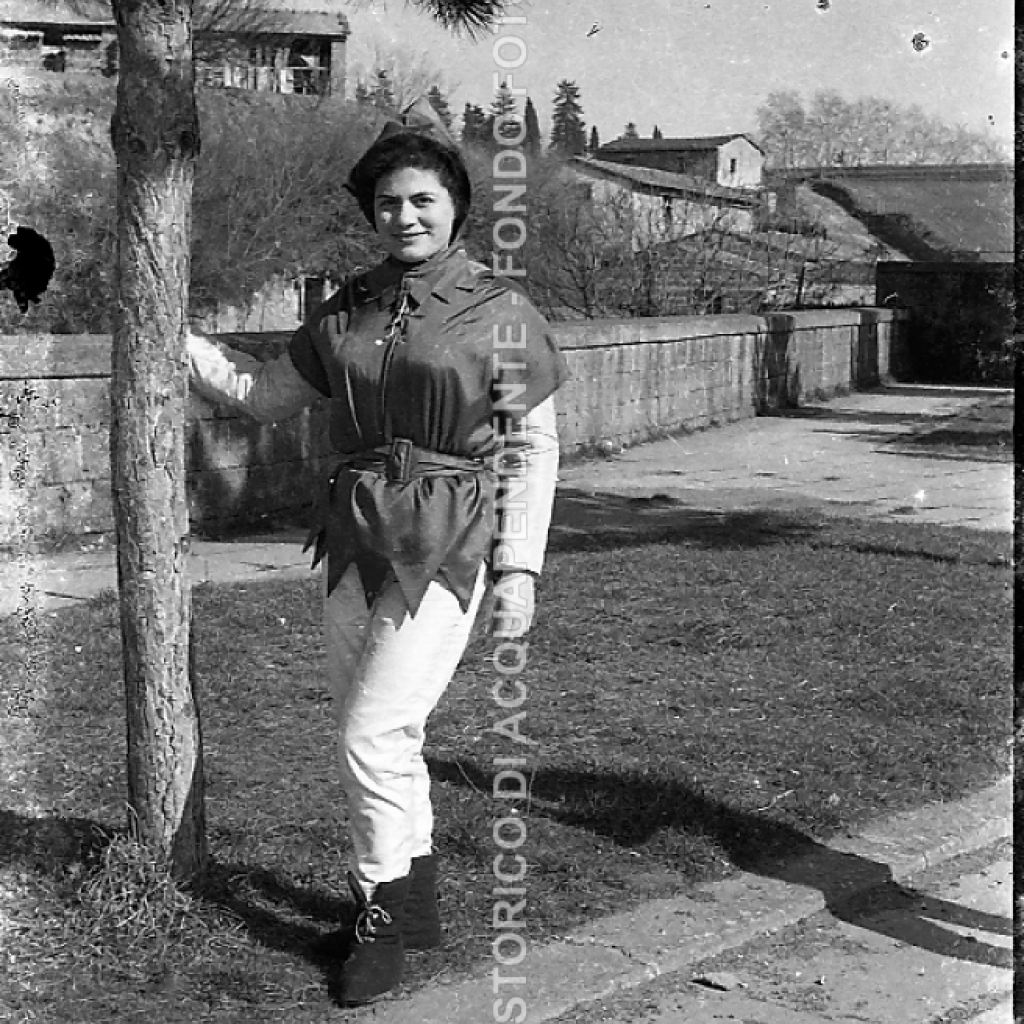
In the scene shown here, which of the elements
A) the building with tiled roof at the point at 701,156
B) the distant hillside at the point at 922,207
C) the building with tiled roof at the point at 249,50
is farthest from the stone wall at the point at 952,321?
the building with tiled roof at the point at 249,50

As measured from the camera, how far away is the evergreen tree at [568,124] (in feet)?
27.4

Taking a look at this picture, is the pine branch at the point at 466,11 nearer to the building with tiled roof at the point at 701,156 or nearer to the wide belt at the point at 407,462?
the wide belt at the point at 407,462

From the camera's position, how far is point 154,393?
411 centimetres

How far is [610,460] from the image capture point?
15.1 meters

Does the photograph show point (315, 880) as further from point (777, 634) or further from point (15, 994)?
point (777, 634)

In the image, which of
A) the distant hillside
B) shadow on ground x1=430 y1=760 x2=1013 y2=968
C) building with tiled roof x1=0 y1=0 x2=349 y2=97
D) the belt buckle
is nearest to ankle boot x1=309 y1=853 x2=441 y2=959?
the belt buckle

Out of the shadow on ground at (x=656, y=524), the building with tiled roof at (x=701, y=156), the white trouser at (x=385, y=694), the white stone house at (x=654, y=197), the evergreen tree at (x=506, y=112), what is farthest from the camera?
the white stone house at (x=654, y=197)

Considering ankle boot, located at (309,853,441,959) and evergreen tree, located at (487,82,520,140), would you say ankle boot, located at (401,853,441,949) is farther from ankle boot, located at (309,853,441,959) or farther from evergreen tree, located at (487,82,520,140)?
evergreen tree, located at (487,82,520,140)

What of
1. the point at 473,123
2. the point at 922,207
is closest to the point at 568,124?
the point at 473,123

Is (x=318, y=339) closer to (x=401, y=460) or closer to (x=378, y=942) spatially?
(x=401, y=460)

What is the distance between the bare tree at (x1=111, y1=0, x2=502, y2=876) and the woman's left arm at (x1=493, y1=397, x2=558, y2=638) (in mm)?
761

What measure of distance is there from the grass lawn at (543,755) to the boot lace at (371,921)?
0.15 metres

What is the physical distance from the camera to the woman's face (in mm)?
3863

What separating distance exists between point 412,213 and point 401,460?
0.52 meters
